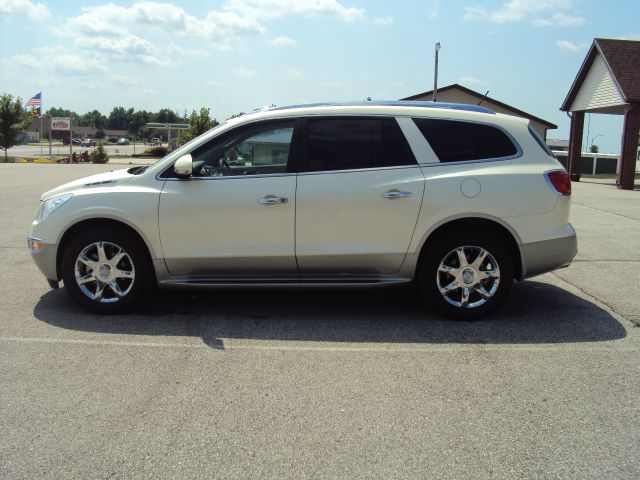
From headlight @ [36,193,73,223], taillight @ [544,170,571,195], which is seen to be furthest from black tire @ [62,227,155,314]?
taillight @ [544,170,571,195]

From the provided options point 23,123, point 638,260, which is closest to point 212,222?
point 638,260

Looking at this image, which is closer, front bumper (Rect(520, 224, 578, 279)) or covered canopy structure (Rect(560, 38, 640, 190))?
front bumper (Rect(520, 224, 578, 279))

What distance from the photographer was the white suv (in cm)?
557

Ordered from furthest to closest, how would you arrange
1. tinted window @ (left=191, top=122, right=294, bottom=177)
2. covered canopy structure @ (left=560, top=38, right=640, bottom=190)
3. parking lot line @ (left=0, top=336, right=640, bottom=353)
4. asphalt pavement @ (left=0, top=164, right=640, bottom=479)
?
covered canopy structure @ (left=560, top=38, right=640, bottom=190) < tinted window @ (left=191, top=122, right=294, bottom=177) < parking lot line @ (left=0, top=336, right=640, bottom=353) < asphalt pavement @ (left=0, top=164, right=640, bottom=479)

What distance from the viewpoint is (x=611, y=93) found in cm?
2456

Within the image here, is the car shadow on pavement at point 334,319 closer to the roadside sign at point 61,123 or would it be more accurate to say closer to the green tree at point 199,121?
the green tree at point 199,121

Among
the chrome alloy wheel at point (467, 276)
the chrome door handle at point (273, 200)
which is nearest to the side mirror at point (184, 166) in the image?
the chrome door handle at point (273, 200)

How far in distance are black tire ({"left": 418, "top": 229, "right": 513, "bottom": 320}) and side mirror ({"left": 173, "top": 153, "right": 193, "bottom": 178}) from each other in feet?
7.22

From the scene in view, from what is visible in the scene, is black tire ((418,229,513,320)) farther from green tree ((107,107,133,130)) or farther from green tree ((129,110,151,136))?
green tree ((107,107,133,130))

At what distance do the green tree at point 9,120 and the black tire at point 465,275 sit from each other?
52.5 m

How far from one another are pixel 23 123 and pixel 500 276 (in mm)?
55039

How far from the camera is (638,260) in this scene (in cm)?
854

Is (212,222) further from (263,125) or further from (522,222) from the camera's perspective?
(522,222)

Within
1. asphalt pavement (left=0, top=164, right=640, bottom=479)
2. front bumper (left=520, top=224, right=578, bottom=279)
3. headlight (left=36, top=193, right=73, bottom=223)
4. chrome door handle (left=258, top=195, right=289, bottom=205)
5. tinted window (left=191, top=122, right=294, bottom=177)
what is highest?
tinted window (left=191, top=122, right=294, bottom=177)
